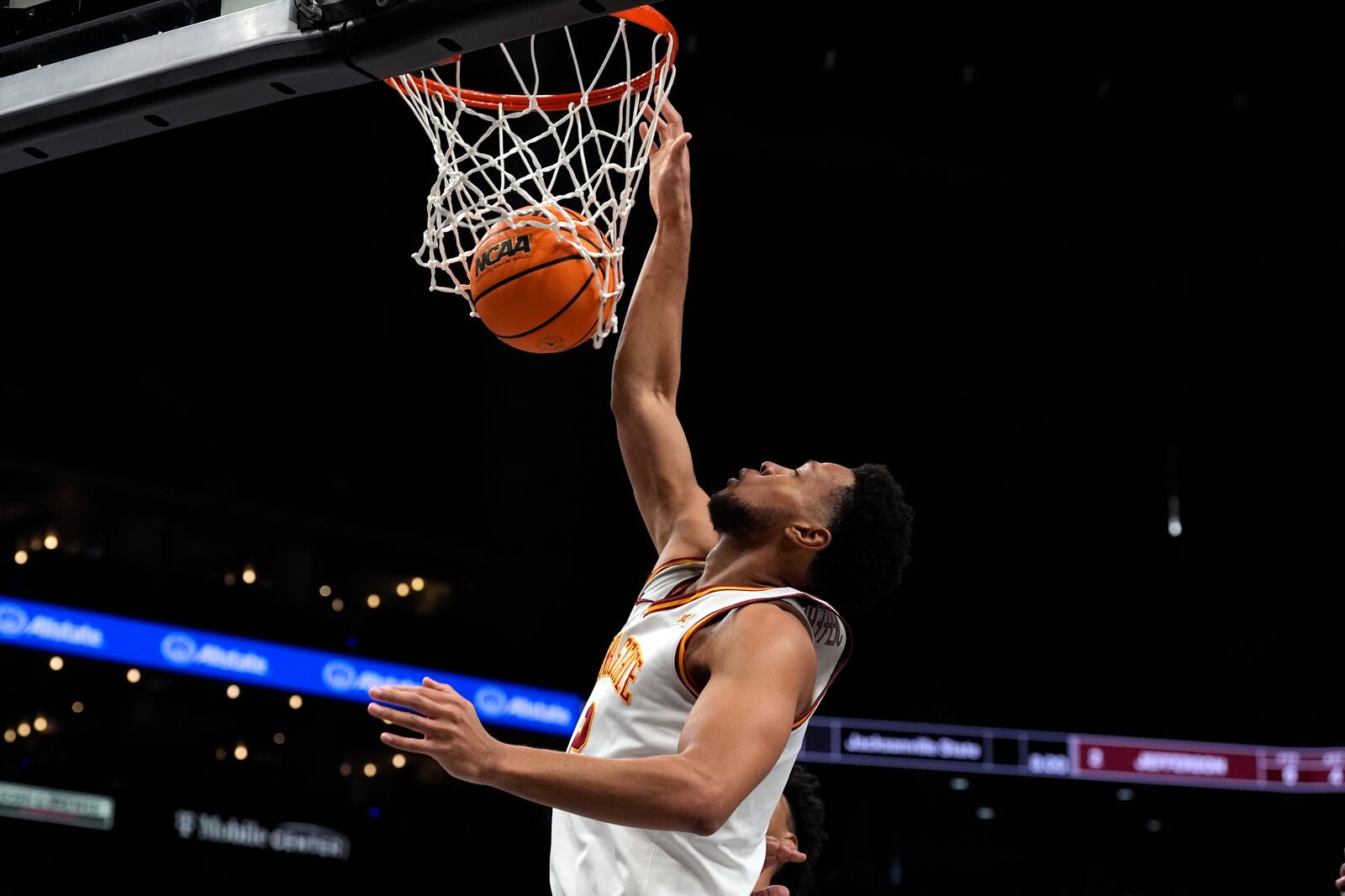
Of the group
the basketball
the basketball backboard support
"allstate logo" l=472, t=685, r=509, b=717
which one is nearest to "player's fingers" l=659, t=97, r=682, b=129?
the basketball

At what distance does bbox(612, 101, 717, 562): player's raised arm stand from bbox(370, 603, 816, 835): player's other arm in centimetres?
69

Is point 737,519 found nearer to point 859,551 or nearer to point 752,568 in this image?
point 752,568

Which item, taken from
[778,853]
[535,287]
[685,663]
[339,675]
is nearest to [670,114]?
[535,287]

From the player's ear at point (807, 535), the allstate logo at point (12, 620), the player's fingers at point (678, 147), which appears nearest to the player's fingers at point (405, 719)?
the player's ear at point (807, 535)

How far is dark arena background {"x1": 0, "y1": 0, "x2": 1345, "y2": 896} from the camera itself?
10352 millimetres

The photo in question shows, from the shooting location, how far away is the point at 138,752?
36.2 ft

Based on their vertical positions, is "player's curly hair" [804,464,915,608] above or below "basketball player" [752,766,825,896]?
above

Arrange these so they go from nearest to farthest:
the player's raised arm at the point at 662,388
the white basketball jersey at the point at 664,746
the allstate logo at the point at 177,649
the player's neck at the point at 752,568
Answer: the white basketball jersey at the point at 664,746 < the player's neck at the point at 752,568 < the player's raised arm at the point at 662,388 < the allstate logo at the point at 177,649

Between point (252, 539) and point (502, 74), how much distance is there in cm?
877

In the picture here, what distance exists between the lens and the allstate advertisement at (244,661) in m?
10.5

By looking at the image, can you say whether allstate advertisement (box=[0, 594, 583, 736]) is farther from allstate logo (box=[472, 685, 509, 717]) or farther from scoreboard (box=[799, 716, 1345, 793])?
scoreboard (box=[799, 716, 1345, 793])

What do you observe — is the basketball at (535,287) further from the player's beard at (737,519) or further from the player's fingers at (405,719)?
the player's fingers at (405,719)

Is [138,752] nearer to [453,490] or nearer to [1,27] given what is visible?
[453,490]

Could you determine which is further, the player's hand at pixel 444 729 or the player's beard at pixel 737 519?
the player's beard at pixel 737 519
